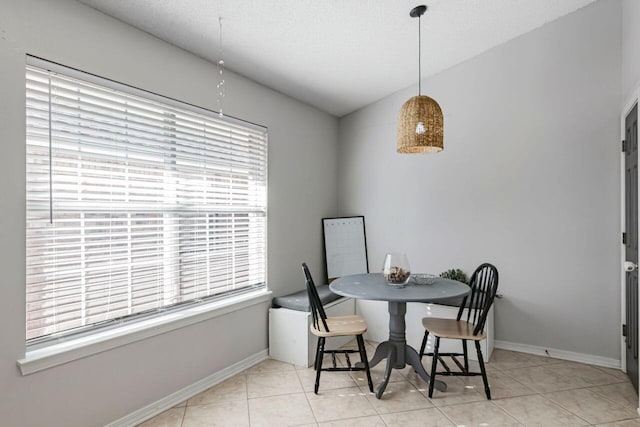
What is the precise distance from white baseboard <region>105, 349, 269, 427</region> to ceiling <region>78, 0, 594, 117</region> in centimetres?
218

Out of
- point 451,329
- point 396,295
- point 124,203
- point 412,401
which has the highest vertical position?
point 124,203

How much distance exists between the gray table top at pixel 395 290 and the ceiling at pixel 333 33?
70.1 inches

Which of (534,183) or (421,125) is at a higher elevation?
(421,125)

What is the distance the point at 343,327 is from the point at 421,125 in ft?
5.03

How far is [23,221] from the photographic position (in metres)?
1.92

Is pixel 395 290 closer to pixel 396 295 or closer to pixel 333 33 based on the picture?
pixel 396 295

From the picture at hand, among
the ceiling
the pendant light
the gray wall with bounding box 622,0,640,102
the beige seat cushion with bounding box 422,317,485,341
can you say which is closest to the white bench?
the beige seat cushion with bounding box 422,317,485,341

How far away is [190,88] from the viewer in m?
2.81

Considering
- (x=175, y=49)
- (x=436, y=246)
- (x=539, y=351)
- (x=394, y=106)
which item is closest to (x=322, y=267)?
(x=436, y=246)

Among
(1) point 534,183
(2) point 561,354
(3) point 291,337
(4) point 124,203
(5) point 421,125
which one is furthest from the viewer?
(1) point 534,183

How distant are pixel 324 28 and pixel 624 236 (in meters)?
2.85

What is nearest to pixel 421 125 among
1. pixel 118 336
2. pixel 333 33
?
pixel 333 33

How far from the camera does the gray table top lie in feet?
8.42

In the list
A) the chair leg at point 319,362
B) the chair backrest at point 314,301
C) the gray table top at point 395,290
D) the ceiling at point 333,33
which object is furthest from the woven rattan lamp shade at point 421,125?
the chair leg at point 319,362
